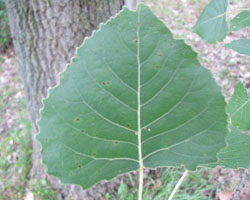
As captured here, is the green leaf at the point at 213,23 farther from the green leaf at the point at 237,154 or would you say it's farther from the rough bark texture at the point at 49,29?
the rough bark texture at the point at 49,29

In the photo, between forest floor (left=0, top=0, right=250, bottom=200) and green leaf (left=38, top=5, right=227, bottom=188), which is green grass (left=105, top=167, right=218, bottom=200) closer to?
forest floor (left=0, top=0, right=250, bottom=200)

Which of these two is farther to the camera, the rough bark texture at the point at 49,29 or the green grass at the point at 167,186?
the green grass at the point at 167,186

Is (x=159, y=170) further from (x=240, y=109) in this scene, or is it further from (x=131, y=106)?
(x=131, y=106)

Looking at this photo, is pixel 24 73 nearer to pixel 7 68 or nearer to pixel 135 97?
pixel 135 97

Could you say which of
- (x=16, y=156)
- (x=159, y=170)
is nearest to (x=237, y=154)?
(x=159, y=170)

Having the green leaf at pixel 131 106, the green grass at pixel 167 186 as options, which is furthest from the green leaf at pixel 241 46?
the green grass at pixel 167 186

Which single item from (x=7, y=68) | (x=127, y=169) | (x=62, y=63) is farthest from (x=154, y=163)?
(x=7, y=68)
